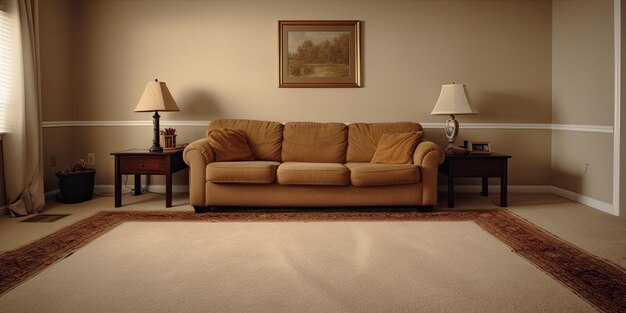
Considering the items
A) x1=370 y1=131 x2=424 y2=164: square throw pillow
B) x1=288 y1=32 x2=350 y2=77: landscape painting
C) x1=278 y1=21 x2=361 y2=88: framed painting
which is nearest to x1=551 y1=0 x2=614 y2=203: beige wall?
x1=370 y1=131 x2=424 y2=164: square throw pillow

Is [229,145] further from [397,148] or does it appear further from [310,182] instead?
[397,148]

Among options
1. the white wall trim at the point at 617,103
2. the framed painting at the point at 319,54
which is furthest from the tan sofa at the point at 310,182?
the white wall trim at the point at 617,103

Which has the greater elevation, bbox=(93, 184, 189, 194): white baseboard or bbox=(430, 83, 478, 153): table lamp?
bbox=(430, 83, 478, 153): table lamp

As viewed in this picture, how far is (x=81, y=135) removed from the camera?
467 cm

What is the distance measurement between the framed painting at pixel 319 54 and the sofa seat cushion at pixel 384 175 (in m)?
1.39

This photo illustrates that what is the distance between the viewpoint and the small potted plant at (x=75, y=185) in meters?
4.04

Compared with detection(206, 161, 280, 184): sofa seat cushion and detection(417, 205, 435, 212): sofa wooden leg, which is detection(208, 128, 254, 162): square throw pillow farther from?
detection(417, 205, 435, 212): sofa wooden leg

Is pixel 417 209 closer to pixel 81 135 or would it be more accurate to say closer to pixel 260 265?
pixel 260 265

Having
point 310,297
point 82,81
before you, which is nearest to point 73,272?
point 310,297

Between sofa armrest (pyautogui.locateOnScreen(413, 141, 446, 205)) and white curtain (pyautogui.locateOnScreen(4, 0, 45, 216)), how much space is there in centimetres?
347

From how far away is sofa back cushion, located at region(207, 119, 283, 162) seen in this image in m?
4.19

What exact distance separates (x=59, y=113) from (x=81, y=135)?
35 cm

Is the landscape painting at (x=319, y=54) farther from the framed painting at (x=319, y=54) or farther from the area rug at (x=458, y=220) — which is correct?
the area rug at (x=458, y=220)

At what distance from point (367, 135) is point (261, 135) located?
3.63 feet
